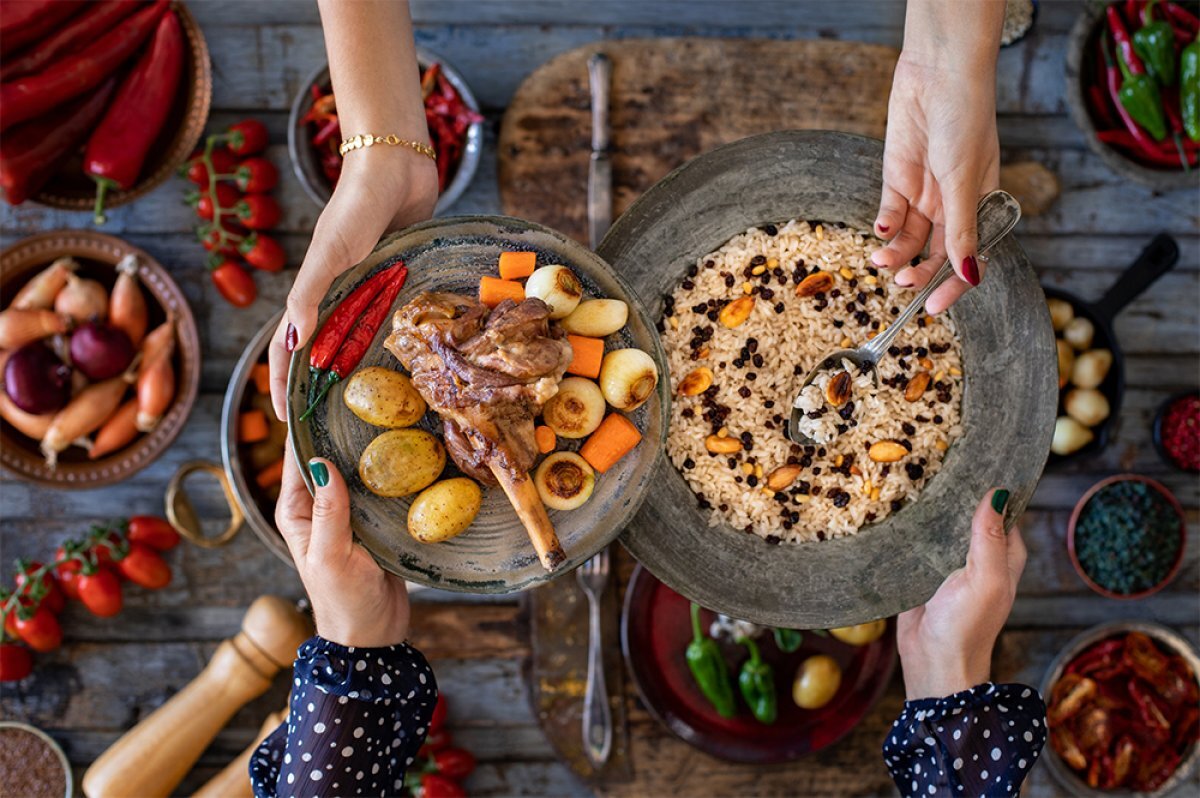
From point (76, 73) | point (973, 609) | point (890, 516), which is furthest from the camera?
point (76, 73)

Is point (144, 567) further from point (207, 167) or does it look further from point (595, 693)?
point (595, 693)

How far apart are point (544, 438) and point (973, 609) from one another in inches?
48.0

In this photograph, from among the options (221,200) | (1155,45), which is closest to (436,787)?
(221,200)

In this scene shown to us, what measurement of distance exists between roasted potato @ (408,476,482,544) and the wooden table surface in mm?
874

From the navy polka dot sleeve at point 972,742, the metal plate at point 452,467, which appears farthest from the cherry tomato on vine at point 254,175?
the navy polka dot sleeve at point 972,742

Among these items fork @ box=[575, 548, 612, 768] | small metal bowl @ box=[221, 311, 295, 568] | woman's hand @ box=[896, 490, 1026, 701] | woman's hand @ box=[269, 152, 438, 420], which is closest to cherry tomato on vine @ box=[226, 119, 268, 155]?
small metal bowl @ box=[221, 311, 295, 568]

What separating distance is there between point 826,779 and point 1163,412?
1645 millimetres

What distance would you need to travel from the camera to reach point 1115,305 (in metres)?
2.69

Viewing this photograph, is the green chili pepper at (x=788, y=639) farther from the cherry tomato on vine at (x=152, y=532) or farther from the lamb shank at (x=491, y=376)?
the cherry tomato on vine at (x=152, y=532)

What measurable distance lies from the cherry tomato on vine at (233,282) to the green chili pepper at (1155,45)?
9.63ft

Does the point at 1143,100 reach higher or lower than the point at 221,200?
higher

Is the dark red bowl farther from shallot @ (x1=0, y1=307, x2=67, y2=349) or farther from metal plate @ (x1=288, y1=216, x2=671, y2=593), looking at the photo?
shallot @ (x1=0, y1=307, x2=67, y2=349)

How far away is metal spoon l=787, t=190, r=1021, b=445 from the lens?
213 cm

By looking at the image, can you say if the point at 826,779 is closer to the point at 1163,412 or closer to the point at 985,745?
the point at 985,745
